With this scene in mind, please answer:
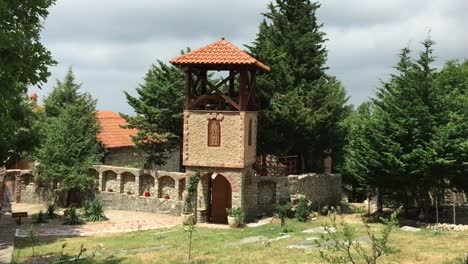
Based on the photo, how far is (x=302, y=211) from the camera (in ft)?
82.0

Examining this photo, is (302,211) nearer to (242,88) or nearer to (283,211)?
(283,211)

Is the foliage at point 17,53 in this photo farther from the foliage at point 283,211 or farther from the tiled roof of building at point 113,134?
the tiled roof of building at point 113,134

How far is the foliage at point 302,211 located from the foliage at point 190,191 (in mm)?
5629

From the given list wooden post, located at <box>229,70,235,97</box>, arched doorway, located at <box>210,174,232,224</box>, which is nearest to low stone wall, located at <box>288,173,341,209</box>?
arched doorway, located at <box>210,174,232,224</box>

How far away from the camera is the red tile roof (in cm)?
2405

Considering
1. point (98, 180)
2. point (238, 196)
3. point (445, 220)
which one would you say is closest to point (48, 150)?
point (98, 180)

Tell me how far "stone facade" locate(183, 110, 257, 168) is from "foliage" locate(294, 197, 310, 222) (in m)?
3.64

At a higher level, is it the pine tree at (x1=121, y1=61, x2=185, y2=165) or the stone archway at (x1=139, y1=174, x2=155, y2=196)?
the pine tree at (x1=121, y1=61, x2=185, y2=165)

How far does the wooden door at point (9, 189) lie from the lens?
1300 inches

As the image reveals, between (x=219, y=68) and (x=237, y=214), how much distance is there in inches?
312

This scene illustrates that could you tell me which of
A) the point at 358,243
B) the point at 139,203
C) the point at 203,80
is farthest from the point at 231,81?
the point at 358,243

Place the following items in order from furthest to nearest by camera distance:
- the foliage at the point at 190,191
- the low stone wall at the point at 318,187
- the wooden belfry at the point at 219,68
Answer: the low stone wall at the point at 318,187 → the foliage at the point at 190,191 → the wooden belfry at the point at 219,68

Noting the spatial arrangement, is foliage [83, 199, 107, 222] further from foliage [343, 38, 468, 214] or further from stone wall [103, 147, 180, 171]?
foliage [343, 38, 468, 214]

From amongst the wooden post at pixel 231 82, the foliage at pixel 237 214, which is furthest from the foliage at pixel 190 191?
the wooden post at pixel 231 82
